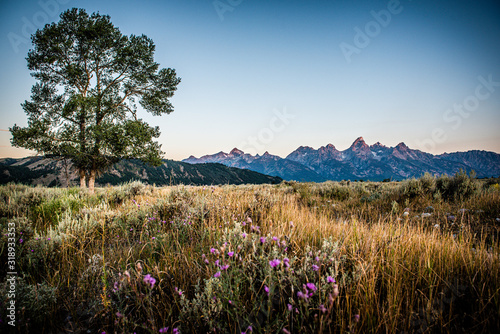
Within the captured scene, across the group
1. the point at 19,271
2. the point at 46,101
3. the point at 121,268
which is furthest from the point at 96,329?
the point at 46,101

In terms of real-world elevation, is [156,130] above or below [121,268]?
above

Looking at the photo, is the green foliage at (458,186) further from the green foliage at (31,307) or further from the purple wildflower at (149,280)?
the green foliage at (31,307)

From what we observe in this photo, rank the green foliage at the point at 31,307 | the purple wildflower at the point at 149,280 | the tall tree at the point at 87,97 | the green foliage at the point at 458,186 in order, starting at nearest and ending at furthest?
1. the purple wildflower at the point at 149,280
2. the green foliage at the point at 31,307
3. the green foliage at the point at 458,186
4. the tall tree at the point at 87,97

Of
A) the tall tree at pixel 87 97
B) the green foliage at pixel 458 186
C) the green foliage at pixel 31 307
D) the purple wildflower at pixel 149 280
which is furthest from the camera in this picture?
the tall tree at pixel 87 97

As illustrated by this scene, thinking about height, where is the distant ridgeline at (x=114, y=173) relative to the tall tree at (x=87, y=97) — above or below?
below

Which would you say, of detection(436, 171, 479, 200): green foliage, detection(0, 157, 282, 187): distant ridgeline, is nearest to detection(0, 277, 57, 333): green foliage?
detection(0, 157, 282, 187): distant ridgeline

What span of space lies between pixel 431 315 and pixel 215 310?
Result: 150cm

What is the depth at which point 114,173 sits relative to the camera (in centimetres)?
11312

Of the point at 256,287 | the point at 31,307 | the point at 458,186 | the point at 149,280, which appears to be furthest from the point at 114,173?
the point at 458,186

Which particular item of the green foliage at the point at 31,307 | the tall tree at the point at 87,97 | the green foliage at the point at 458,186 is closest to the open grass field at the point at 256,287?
the green foliage at the point at 31,307

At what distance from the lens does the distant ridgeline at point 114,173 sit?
15.2 meters

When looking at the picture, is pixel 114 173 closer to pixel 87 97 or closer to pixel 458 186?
pixel 87 97

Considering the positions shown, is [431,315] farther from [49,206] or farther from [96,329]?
[49,206]

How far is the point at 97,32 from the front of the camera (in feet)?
45.6
